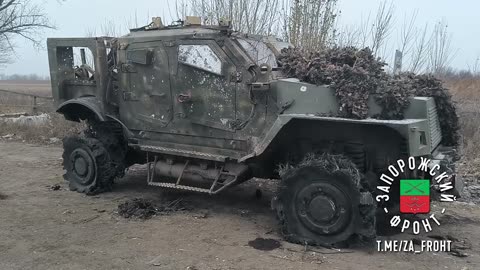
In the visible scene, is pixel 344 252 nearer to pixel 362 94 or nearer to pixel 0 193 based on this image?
pixel 362 94

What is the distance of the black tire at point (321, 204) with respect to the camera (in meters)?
4.88

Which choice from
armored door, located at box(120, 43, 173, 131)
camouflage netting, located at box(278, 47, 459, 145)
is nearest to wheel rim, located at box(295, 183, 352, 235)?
camouflage netting, located at box(278, 47, 459, 145)

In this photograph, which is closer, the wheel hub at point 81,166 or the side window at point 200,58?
the side window at point 200,58

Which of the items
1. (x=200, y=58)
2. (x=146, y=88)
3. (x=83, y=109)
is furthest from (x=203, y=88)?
(x=83, y=109)

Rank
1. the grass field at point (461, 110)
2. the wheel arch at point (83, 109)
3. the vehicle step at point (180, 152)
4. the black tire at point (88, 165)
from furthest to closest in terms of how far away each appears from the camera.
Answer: the grass field at point (461, 110) → the black tire at point (88, 165) → the wheel arch at point (83, 109) → the vehicle step at point (180, 152)

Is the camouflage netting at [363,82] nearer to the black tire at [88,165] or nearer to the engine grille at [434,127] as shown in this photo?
the engine grille at [434,127]

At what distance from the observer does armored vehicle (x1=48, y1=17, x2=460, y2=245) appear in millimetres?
5016

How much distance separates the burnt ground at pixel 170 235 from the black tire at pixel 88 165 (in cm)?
18

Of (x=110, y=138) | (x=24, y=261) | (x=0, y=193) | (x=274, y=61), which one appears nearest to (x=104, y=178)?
(x=110, y=138)

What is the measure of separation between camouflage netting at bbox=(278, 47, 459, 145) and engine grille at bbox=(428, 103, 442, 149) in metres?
0.16

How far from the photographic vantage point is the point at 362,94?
5.05 metres

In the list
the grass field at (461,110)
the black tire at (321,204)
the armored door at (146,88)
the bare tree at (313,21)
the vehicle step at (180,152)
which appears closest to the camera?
the black tire at (321,204)

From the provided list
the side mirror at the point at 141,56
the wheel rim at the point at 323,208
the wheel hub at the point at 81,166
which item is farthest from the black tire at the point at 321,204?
the wheel hub at the point at 81,166

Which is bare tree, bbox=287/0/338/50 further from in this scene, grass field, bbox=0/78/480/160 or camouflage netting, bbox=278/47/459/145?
camouflage netting, bbox=278/47/459/145
